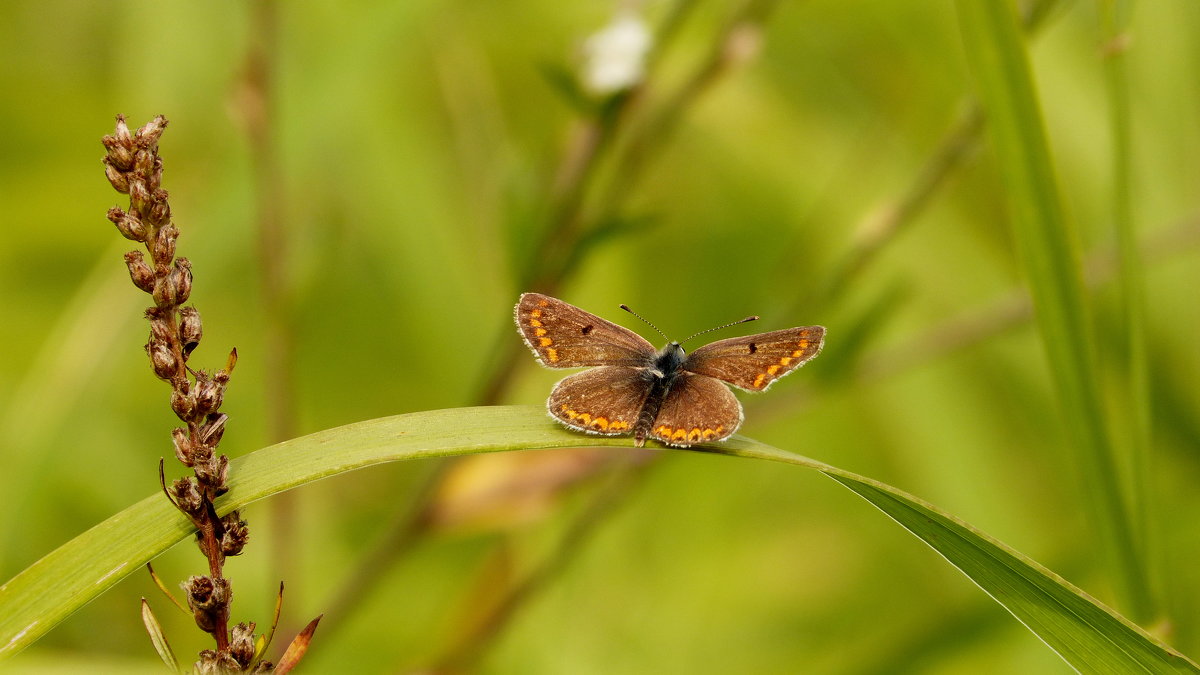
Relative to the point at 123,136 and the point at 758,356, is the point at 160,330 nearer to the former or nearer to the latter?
the point at 123,136

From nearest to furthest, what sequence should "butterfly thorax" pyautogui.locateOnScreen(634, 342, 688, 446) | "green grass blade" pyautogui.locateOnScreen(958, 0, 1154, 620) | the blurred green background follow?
"green grass blade" pyautogui.locateOnScreen(958, 0, 1154, 620), "butterfly thorax" pyautogui.locateOnScreen(634, 342, 688, 446), the blurred green background

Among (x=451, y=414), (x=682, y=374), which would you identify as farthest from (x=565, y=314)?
(x=451, y=414)

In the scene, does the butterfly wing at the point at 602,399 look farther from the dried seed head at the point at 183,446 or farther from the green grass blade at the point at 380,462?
the dried seed head at the point at 183,446

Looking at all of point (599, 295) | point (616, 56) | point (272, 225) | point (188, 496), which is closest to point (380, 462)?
point (188, 496)

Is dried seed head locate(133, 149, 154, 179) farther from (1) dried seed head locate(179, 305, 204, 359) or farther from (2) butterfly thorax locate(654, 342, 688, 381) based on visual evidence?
(2) butterfly thorax locate(654, 342, 688, 381)

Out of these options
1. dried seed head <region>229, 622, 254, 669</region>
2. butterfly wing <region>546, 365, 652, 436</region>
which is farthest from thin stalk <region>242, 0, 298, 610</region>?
dried seed head <region>229, 622, 254, 669</region>
